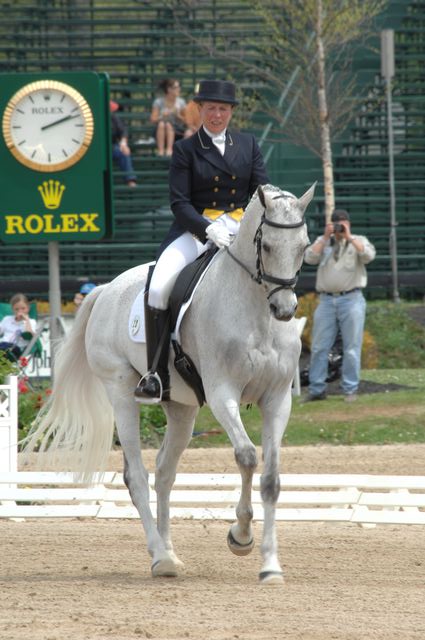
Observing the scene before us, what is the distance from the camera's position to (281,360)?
302 inches

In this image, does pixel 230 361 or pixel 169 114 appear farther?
pixel 169 114

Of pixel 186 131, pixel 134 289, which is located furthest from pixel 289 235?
pixel 186 131

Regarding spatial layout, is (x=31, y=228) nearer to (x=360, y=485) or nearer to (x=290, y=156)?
(x=360, y=485)

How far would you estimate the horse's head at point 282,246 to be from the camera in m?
7.19

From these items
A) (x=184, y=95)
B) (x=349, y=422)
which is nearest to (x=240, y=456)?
(x=349, y=422)

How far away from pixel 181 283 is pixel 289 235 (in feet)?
3.99

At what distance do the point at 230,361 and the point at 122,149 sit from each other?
→ 15270mm

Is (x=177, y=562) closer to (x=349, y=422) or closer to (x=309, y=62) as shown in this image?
(x=349, y=422)

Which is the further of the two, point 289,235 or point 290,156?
point 290,156

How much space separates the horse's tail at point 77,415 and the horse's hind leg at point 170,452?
0.77 meters

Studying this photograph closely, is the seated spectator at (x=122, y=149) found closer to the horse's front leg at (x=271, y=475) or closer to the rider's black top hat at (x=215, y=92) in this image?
the rider's black top hat at (x=215, y=92)

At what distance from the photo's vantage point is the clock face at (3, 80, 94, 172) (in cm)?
1513

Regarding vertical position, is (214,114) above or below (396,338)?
above

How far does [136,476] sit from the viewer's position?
28.1ft
